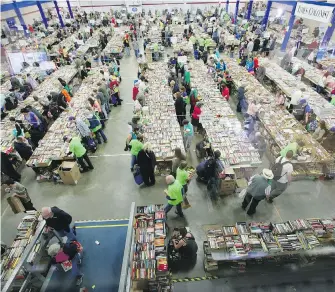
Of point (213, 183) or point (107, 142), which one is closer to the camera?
point (213, 183)

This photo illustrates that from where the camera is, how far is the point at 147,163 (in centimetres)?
748

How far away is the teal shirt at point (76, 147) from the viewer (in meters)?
8.15

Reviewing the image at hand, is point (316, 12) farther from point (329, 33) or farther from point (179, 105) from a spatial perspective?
point (179, 105)

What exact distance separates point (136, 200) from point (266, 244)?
424cm

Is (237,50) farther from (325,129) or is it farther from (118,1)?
(118,1)

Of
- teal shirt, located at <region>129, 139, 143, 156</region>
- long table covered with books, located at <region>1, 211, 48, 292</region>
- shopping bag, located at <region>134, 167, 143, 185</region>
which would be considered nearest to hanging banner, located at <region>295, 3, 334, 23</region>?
teal shirt, located at <region>129, 139, 143, 156</region>

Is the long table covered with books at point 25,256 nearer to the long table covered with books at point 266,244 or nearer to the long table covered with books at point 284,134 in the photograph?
the long table covered with books at point 266,244

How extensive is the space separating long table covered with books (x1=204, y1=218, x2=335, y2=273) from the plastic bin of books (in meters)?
1.20

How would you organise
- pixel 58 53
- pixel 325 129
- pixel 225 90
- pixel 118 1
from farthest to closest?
1. pixel 118 1
2. pixel 58 53
3. pixel 225 90
4. pixel 325 129

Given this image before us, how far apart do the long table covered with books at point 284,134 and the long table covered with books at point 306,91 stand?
3.85ft

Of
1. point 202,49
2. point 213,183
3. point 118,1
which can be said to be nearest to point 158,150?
point 213,183

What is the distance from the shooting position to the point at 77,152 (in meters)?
8.29

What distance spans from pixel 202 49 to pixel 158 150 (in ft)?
47.4

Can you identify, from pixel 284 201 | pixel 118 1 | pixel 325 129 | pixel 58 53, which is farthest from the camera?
pixel 118 1
